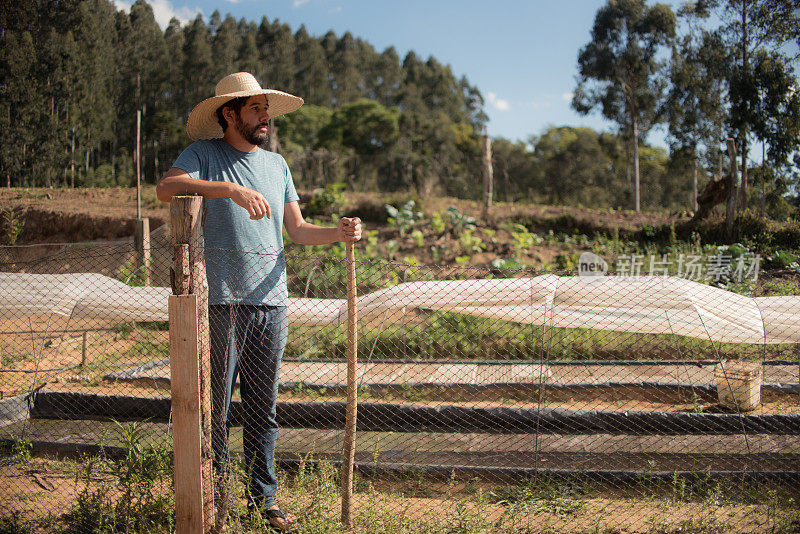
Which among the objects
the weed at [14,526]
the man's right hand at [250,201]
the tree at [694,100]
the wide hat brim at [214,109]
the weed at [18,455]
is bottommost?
the weed at [18,455]

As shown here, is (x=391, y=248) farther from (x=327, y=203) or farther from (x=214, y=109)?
(x=214, y=109)

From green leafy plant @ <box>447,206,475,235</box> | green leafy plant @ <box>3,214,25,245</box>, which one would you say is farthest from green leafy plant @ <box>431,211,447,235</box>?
green leafy plant @ <box>3,214,25,245</box>

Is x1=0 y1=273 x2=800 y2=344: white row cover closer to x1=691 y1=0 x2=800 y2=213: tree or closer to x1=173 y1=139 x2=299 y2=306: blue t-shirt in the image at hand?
x1=173 y1=139 x2=299 y2=306: blue t-shirt

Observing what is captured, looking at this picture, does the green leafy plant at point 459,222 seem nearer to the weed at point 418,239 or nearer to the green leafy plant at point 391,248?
the weed at point 418,239

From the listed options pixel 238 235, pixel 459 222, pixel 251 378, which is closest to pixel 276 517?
pixel 251 378

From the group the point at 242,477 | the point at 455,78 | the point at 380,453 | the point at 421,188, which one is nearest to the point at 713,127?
the point at 421,188

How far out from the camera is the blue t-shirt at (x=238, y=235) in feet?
6.84

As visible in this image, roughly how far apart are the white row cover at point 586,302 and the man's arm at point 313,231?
3.64 ft

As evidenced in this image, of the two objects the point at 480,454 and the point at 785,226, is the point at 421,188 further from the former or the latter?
the point at 480,454

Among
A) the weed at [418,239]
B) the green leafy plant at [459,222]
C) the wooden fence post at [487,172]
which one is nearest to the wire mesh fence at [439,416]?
the weed at [418,239]

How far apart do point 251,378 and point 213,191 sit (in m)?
0.70

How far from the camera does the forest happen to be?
31.3 ft

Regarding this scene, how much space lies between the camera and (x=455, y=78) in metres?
42.2

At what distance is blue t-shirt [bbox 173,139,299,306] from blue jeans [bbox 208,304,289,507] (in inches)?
2.4
